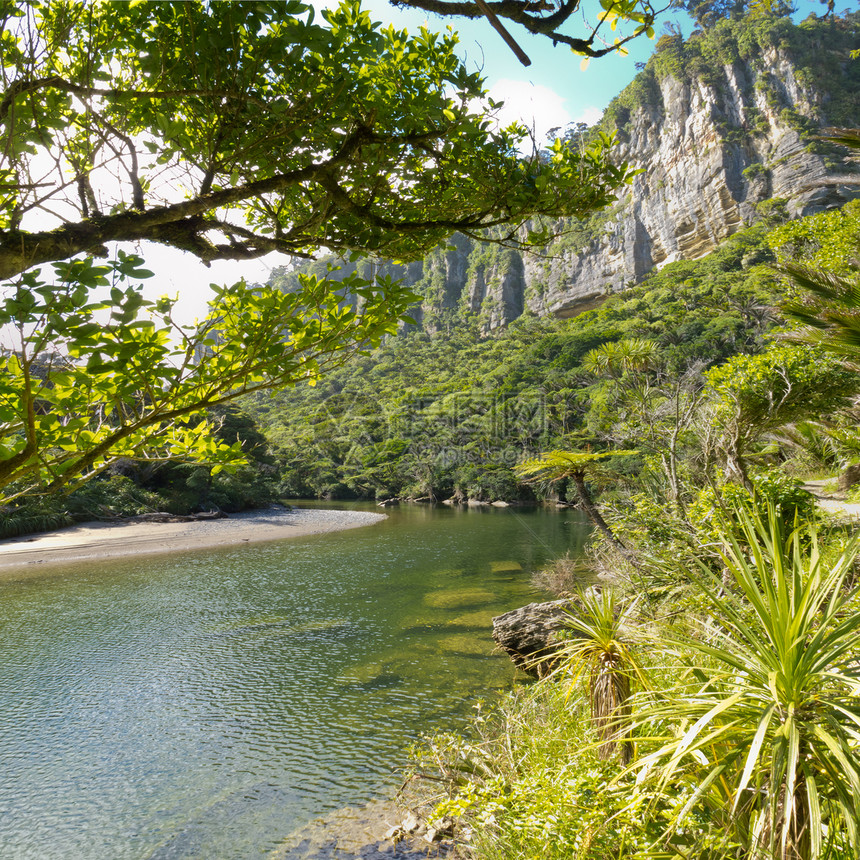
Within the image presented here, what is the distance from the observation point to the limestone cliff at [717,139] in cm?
4894

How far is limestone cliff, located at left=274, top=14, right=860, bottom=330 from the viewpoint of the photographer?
4894cm

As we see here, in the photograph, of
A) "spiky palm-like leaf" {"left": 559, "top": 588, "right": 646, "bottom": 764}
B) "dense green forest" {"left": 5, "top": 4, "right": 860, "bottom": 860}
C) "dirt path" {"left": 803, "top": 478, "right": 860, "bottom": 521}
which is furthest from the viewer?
"dirt path" {"left": 803, "top": 478, "right": 860, "bottom": 521}

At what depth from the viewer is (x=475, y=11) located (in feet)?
5.17

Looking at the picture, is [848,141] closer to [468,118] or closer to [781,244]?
[468,118]

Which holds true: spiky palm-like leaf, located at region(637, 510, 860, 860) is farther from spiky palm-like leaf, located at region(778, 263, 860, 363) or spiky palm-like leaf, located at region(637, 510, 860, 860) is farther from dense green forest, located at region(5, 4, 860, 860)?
spiky palm-like leaf, located at region(778, 263, 860, 363)

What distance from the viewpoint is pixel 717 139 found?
5241 centimetres

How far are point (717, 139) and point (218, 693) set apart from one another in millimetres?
64370

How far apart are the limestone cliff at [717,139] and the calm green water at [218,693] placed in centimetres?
4443

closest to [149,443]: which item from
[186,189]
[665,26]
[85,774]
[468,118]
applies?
[186,189]

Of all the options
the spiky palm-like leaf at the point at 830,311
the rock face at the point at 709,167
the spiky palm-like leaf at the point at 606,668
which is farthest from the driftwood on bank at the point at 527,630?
the rock face at the point at 709,167

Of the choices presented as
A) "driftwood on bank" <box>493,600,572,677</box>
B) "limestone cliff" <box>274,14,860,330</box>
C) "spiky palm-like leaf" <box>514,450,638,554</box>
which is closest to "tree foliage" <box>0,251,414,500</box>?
"spiky palm-like leaf" <box>514,450,638,554</box>

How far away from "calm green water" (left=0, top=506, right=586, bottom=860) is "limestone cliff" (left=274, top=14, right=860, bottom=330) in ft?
146

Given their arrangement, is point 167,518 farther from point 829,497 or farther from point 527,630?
point 829,497

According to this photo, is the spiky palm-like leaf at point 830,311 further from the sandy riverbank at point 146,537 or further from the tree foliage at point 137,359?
the sandy riverbank at point 146,537
